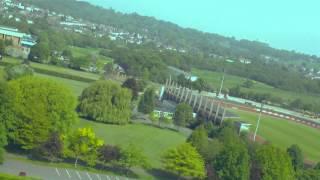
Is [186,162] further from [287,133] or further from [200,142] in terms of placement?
[287,133]

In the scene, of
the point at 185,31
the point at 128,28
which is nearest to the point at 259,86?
the point at 128,28

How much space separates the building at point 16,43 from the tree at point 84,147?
19.8 meters

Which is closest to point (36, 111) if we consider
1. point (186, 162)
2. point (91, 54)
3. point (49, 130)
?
point (49, 130)

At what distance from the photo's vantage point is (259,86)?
50.7 metres

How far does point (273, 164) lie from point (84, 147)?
4.54 m

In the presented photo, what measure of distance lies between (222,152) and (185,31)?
340 feet

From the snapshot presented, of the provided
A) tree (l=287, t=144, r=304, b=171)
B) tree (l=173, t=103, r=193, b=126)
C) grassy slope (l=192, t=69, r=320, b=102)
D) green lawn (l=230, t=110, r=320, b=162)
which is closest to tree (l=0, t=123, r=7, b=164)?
tree (l=287, t=144, r=304, b=171)

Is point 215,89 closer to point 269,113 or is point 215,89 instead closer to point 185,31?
point 269,113

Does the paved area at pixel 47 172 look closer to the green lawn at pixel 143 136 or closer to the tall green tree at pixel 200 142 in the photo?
the tall green tree at pixel 200 142

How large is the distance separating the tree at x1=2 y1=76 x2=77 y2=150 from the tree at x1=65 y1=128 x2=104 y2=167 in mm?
586

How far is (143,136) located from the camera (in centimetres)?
2145

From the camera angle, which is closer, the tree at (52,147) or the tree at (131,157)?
the tree at (52,147)

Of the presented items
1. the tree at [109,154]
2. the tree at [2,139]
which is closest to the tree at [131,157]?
the tree at [109,154]

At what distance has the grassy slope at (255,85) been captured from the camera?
151ft
